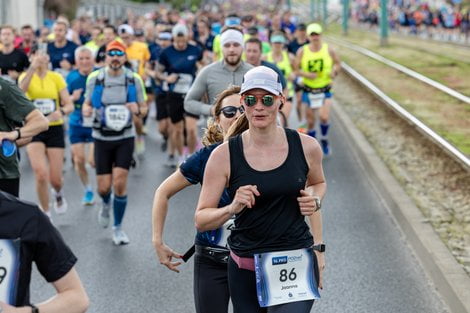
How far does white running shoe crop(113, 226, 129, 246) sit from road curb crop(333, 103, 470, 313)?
8.41 ft

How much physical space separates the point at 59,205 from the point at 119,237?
68.5 inches

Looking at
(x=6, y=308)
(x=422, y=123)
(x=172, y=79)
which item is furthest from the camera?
(x=422, y=123)

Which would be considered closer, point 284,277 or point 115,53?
point 284,277

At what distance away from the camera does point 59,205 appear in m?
11.2

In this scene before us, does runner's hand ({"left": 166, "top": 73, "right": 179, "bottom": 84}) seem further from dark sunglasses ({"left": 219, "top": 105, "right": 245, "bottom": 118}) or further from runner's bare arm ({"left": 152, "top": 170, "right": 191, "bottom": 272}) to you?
runner's bare arm ({"left": 152, "top": 170, "right": 191, "bottom": 272})

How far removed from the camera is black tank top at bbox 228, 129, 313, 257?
4.62 m

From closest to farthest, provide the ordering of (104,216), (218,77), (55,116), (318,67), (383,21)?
(218,77), (55,116), (104,216), (318,67), (383,21)

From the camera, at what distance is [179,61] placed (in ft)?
46.5

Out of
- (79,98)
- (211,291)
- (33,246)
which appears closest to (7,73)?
(79,98)

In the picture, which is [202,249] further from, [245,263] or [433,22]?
[433,22]

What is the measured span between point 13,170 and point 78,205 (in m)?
4.98

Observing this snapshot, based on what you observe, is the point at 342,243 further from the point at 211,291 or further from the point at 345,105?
the point at 345,105

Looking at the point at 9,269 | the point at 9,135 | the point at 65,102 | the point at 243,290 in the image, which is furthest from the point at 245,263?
the point at 65,102

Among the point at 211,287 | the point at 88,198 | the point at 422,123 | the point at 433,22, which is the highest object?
the point at 211,287
